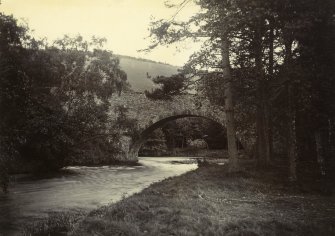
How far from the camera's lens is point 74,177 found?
62.2 feet

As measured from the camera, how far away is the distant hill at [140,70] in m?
32.4

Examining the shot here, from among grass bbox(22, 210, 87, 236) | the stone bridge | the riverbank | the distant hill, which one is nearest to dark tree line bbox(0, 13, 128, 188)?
the stone bridge

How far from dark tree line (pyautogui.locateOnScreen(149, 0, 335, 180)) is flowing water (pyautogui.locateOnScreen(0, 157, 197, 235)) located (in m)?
4.59

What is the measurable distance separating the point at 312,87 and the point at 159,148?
33.1m

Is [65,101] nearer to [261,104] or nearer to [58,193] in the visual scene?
[58,193]

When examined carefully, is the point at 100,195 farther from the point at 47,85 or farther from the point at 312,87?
the point at 47,85

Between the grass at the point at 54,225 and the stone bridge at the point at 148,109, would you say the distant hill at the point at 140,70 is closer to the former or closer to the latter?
the stone bridge at the point at 148,109

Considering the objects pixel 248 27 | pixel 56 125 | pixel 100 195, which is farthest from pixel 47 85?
pixel 248 27

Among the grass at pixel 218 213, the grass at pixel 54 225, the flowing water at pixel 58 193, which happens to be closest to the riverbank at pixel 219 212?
the grass at pixel 218 213

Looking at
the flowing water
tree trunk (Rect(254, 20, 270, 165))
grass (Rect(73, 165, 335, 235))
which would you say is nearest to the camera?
grass (Rect(73, 165, 335, 235))

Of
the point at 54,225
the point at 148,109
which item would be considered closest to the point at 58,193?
the point at 54,225

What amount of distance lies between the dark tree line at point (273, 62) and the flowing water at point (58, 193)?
4593 mm

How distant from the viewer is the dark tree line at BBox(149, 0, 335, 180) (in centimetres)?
1105

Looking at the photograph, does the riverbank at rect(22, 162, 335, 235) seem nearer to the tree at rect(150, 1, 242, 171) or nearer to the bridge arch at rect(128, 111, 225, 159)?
the tree at rect(150, 1, 242, 171)
